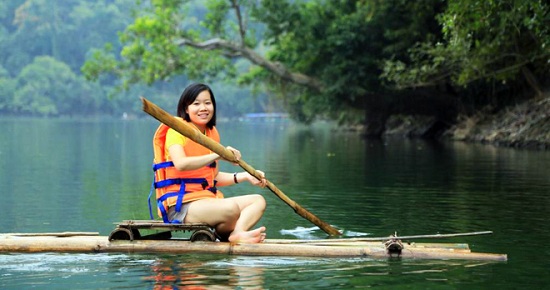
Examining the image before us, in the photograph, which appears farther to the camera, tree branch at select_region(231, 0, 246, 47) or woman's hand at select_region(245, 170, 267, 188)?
tree branch at select_region(231, 0, 246, 47)

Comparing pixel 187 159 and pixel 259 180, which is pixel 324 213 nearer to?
pixel 259 180

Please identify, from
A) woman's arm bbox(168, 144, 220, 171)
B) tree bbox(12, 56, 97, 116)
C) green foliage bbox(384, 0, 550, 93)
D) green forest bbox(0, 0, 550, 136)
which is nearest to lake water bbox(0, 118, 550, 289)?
woman's arm bbox(168, 144, 220, 171)

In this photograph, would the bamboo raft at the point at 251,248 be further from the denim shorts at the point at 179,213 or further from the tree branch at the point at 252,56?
the tree branch at the point at 252,56

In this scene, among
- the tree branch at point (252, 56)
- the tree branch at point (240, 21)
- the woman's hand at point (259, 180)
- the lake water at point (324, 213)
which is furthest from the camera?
the tree branch at point (252, 56)

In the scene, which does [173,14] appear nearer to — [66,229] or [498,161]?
[498,161]

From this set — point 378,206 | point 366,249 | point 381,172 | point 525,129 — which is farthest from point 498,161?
point 366,249

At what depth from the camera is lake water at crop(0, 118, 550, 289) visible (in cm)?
752

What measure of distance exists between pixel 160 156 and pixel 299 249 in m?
1.36

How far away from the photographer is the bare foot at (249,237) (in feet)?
27.0

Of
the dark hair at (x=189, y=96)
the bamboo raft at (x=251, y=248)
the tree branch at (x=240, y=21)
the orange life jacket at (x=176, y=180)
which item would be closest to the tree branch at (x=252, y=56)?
the tree branch at (x=240, y=21)

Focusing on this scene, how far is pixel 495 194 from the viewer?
1461cm

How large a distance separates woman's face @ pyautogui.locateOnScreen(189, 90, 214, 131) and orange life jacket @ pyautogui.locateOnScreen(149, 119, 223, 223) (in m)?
0.20

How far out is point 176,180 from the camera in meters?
8.39

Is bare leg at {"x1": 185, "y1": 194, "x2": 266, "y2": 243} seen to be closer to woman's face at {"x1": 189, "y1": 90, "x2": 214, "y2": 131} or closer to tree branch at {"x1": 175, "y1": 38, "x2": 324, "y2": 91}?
woman's face at {"x1": 189, "y1": 90, "x2": 214, "y2": 131}
